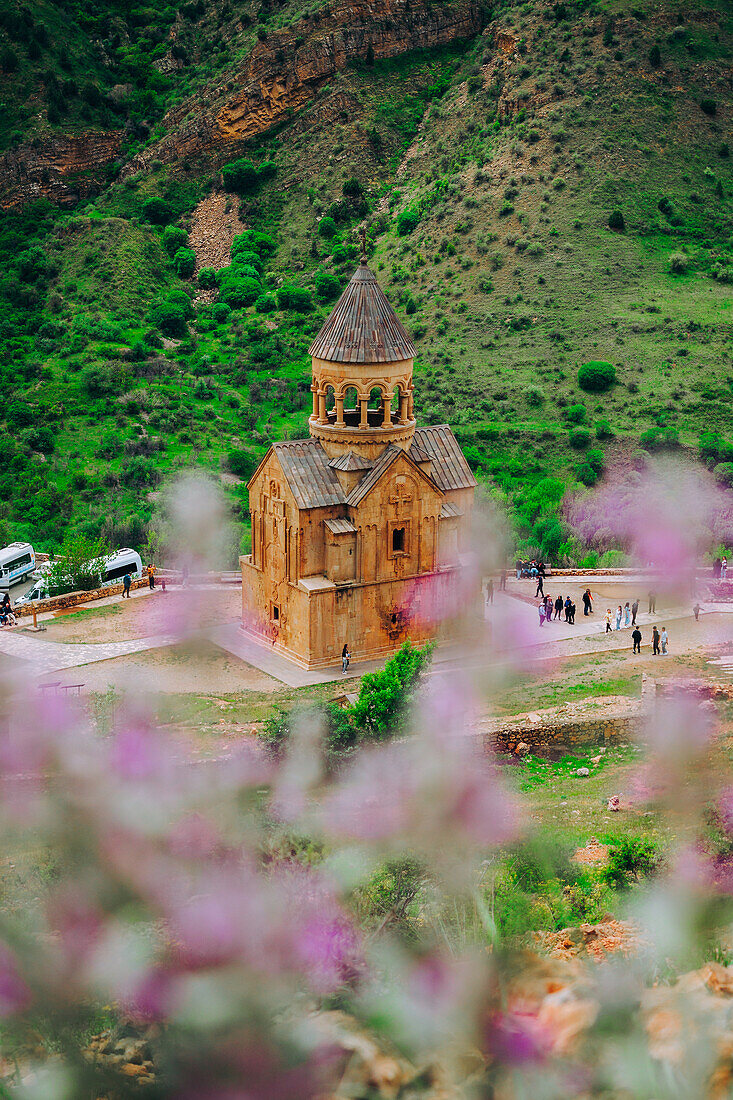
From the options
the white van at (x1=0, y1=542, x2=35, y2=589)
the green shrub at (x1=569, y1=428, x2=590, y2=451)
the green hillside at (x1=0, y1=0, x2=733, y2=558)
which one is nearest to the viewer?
the white van at (x1=0, y1=542, x2=35, y2=589)

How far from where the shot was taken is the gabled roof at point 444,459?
33781 mm

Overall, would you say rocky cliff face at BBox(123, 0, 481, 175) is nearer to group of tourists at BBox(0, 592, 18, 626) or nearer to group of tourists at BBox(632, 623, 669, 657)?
group of tourists at BBox(0, 592, 18, 626)

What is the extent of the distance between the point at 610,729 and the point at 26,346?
4296cm

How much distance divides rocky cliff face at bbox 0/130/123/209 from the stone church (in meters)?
49.6

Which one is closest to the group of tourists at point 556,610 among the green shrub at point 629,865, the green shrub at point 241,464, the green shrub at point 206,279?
the green shrub at point 629,865

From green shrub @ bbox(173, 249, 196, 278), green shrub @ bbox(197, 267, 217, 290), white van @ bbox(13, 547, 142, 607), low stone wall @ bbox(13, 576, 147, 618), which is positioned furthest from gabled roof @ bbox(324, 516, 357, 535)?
green shrub @ bbox(173, 249, 196, 278)

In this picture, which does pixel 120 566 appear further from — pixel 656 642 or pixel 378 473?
pixel 656 642

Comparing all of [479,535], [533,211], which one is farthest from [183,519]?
[533,211]

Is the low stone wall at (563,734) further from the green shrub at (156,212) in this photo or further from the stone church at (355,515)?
the green shrub at (156,212)

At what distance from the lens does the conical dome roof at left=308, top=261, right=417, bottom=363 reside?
3169 centimetres

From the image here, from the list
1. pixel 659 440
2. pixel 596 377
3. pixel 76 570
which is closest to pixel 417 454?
pixel 76 570

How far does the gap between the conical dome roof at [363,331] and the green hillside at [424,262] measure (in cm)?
1153

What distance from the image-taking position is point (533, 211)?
205 feet

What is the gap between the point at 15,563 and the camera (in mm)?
39906
